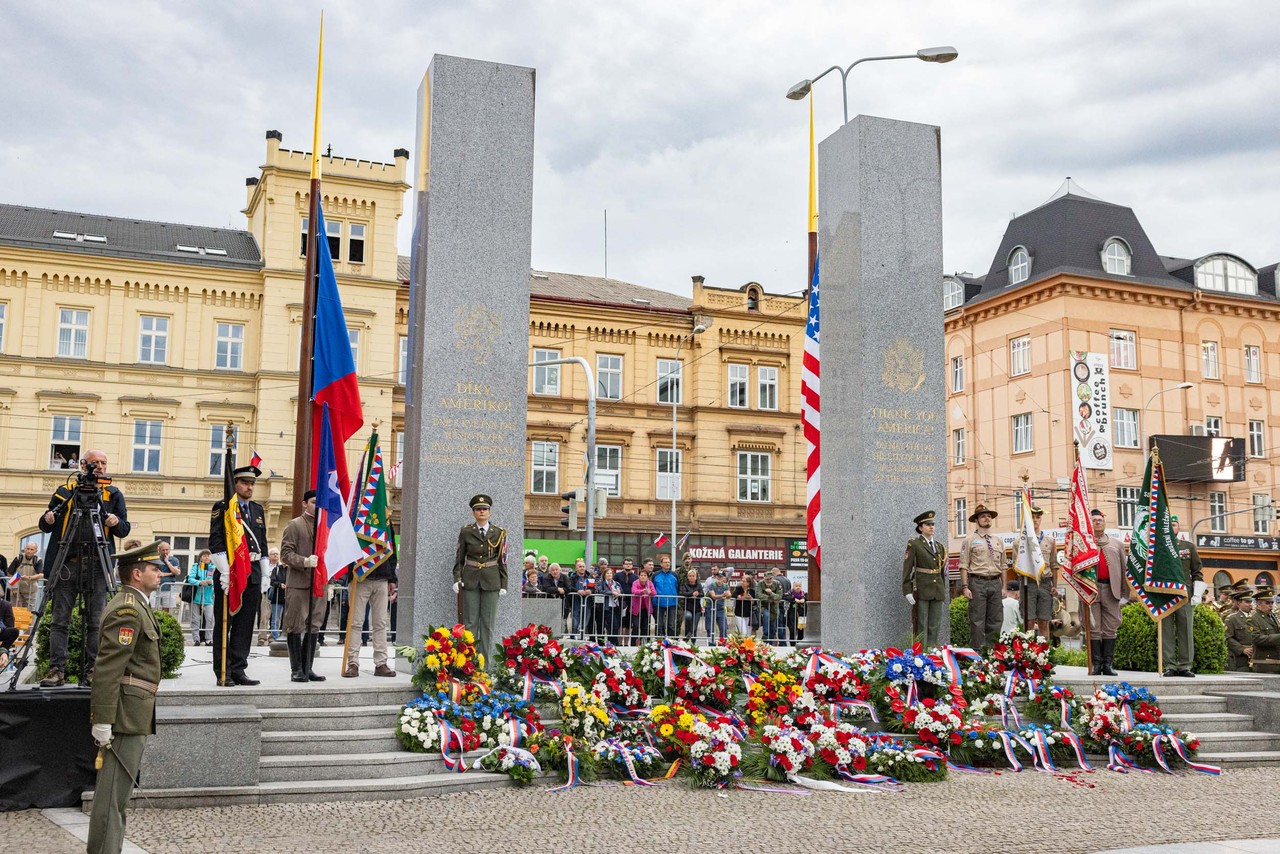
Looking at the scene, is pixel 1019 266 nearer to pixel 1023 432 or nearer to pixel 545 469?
pixel 1023 432

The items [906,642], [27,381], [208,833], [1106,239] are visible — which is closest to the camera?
[208,833]

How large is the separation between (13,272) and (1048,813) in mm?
39207

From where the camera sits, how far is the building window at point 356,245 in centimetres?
4272

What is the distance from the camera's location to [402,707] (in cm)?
1065

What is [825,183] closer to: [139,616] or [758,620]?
[758,620]

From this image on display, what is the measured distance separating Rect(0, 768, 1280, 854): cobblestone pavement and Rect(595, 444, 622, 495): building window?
117 feet

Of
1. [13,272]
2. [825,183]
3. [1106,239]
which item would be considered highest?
[1106,239]

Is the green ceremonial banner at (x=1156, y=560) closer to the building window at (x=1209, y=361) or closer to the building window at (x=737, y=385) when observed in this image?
the building window at (x=737, y=385)

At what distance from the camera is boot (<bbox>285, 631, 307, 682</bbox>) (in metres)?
11.5

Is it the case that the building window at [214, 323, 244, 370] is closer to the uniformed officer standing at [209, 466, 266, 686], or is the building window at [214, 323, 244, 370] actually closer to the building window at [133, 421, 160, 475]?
the building window at [133, 421, 160, 475]

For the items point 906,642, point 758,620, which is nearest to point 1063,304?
point 758,620

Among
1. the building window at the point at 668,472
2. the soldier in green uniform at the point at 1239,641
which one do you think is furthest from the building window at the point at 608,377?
the soldier in green uniform at the point at 1239,641

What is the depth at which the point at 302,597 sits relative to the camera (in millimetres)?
12164

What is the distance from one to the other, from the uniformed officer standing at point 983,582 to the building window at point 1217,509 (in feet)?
132
